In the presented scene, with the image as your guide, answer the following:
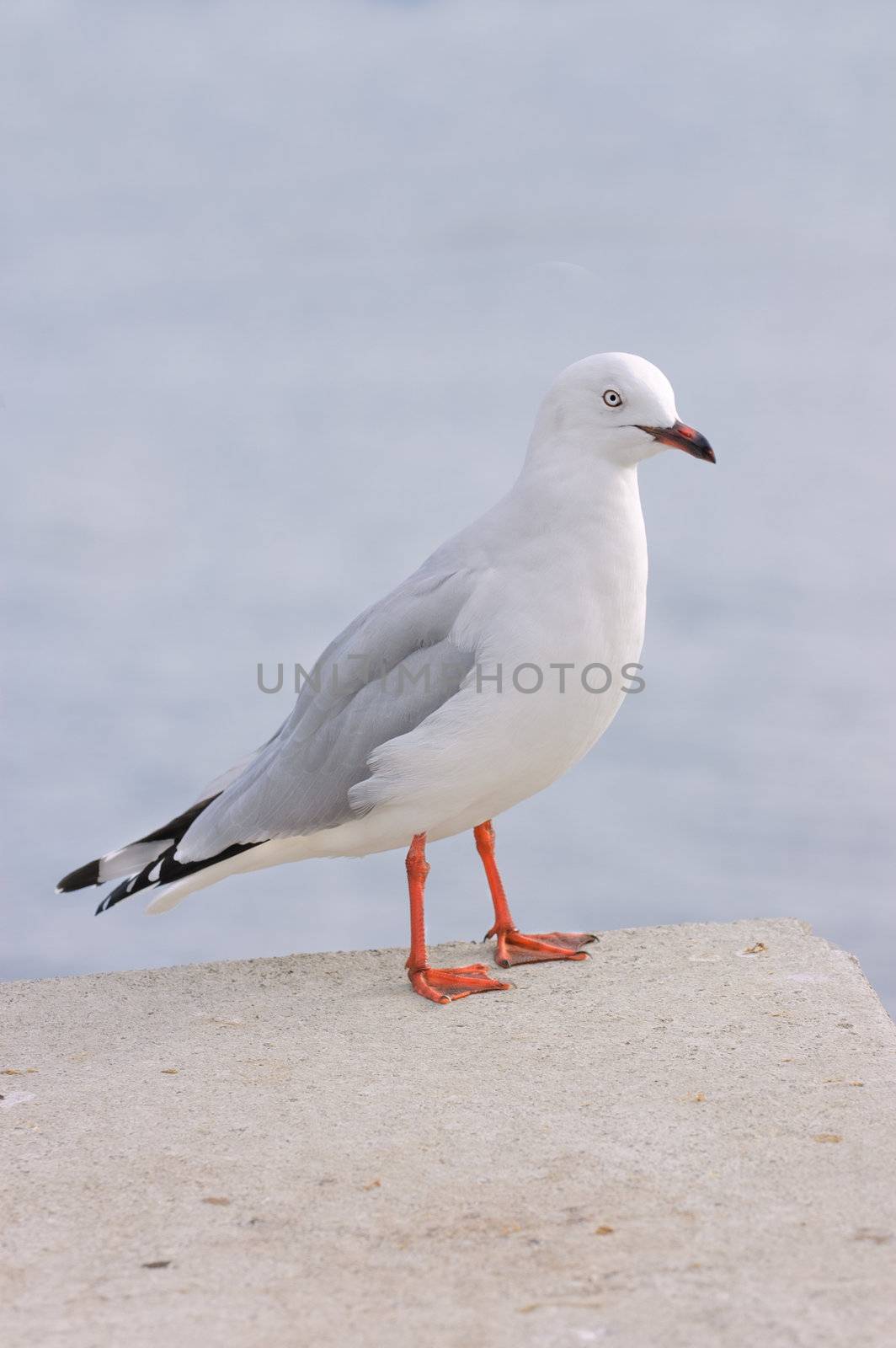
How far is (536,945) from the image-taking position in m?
6.19

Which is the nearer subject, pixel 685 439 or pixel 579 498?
pixel 685 439

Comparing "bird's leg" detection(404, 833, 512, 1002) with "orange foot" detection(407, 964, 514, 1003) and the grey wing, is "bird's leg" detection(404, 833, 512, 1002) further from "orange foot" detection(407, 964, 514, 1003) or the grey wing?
the grey wing

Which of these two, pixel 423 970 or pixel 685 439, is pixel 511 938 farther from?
pixel 685 439

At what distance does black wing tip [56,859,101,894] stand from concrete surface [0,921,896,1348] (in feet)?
1.41

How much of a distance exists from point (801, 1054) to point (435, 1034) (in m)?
1.26

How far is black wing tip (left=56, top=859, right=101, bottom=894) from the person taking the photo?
610cm

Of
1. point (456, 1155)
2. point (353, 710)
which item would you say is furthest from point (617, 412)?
point (456, 1155)

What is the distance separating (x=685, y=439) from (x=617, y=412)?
269 millimetres

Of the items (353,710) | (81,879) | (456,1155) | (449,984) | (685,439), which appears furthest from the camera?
(81,879)

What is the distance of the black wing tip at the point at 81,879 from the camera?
610cm

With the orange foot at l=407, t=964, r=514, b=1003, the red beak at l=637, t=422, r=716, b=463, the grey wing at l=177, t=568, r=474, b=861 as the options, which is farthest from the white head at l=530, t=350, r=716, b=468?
the orange foot at l=407, t=964, r=514, b=1003

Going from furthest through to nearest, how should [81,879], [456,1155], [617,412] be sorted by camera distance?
[81,879]
[617,412]
[456,1155]

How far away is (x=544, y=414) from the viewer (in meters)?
5.47

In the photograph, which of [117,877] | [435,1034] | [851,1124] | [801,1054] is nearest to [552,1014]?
[435,1034]
